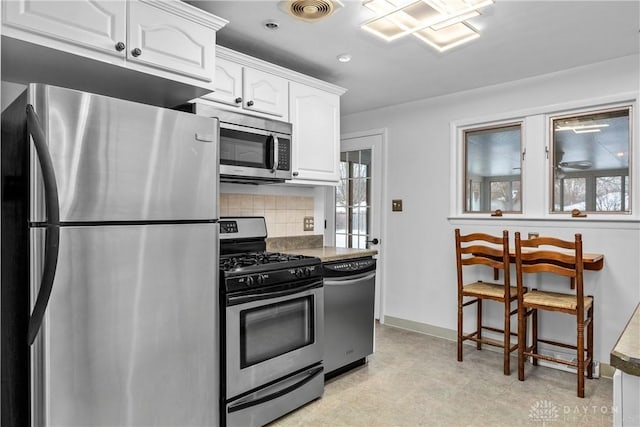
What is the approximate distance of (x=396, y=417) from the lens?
2361 mm

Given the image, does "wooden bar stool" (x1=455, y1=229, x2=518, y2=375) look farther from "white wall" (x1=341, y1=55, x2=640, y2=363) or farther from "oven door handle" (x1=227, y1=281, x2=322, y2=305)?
"oven door handle" (x1=227, y1=281, x2=322, y2=305)

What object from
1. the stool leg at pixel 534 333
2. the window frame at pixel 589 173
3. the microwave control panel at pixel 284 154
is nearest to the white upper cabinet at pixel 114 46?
the microwave control panel at pixel 284 154

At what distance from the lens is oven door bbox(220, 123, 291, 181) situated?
2.43m

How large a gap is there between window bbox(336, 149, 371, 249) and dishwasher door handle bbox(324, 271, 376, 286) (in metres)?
1.39

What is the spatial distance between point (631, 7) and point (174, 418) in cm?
316

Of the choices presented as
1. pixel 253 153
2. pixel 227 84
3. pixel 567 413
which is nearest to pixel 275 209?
pixel 253 153

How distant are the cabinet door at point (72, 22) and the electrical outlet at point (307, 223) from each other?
2025 mm

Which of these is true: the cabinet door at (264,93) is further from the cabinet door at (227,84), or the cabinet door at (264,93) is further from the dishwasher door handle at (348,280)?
the dishwasher door handle at (348,280)

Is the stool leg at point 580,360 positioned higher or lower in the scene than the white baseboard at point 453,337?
higher

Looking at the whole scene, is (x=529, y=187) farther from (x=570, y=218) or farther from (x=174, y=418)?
(x=174, y=418)

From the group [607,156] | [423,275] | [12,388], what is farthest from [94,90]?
[607,156]

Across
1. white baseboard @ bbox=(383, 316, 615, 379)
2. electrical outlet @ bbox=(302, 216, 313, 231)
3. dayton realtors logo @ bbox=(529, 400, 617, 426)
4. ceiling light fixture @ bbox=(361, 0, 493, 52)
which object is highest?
ceiling light fixture @ bbox=(361, 0, 493, 52)

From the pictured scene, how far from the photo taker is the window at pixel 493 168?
11.4ft

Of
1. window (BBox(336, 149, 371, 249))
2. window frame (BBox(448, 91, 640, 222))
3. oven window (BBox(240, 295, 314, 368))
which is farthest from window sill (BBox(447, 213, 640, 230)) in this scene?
oven window (BBox(240, 295, 314, 368))
